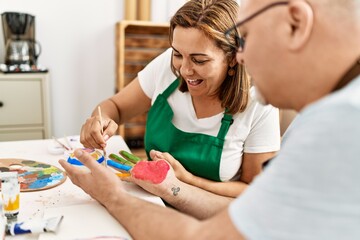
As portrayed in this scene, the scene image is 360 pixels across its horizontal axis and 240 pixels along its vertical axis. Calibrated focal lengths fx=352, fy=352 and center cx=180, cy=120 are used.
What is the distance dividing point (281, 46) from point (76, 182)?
0.65m

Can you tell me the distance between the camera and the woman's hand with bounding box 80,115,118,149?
47.6 inches

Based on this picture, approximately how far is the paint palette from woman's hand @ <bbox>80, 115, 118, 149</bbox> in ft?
0.49

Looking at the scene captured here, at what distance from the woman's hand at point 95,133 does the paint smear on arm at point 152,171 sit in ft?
0.76

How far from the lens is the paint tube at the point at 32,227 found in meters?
0.76

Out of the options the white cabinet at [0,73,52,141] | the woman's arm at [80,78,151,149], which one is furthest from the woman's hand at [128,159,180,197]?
the white cabinet at [0,73,52,141]

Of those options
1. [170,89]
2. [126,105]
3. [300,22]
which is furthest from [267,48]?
[126,105]

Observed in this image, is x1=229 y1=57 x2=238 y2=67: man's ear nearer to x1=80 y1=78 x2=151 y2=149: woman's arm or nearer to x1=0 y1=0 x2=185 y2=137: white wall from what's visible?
x1=80 y1=78 x2=151 y2=149: woman's arm

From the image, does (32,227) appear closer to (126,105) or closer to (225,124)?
(225,124)

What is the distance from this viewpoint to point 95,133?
1.21 metres

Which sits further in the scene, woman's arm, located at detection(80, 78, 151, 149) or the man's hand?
woman's arm, located at detection(80, 78, 151, 149)

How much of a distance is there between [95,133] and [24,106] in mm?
1337

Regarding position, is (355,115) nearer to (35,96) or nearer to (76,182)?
(76,182)

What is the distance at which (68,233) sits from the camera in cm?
78

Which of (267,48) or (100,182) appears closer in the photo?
(267,48)
